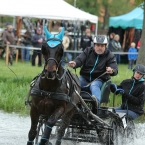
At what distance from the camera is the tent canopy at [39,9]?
2578 cm

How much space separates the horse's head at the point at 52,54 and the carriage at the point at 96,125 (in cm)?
132

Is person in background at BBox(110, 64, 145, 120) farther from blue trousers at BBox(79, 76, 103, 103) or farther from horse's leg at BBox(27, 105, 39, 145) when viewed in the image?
horse's leg at BBox(27, 105, 39, 145)

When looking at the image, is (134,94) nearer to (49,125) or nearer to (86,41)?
(49,125)

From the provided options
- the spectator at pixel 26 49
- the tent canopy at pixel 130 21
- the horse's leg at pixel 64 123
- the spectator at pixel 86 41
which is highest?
the tent canopy at pixel 130 21

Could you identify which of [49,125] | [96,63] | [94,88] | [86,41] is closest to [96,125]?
[94,88]

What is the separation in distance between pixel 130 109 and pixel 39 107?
2.76 m

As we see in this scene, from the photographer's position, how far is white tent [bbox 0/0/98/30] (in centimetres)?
2578

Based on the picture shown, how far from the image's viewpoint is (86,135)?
9.94 metres

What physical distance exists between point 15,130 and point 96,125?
2.68 meters

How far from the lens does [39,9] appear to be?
85.6ft

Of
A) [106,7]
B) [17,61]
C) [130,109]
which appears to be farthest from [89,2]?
[130,109]

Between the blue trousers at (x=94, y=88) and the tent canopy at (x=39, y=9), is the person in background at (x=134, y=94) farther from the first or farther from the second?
the tent canopy at (x=39, y=9)

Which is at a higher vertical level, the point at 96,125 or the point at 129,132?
the point at 96,125

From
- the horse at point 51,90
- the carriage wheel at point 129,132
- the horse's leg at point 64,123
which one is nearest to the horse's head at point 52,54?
the horse at point 51,90
